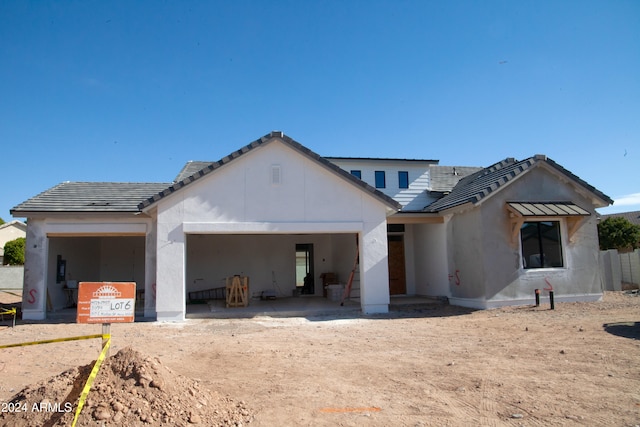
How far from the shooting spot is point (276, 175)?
525 inches

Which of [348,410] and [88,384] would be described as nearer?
[88,384]

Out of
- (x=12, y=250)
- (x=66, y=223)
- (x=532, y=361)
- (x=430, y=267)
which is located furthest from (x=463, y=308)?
(x=12, y=250)

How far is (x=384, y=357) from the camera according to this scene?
775cm

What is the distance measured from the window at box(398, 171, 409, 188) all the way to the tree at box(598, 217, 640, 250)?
21553 millimetres

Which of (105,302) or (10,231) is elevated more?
(10,231)

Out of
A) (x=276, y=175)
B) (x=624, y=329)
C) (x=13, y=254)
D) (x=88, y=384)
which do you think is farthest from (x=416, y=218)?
(x=13, y=254)

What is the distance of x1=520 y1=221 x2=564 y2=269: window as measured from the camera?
14336mm

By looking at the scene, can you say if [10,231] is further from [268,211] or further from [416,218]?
[416,218]

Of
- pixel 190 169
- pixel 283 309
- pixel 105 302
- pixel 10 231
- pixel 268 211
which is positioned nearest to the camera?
A: pixel 105 302

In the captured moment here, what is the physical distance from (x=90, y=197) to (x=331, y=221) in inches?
338

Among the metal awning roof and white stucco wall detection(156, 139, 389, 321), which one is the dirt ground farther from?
the metal awning roof

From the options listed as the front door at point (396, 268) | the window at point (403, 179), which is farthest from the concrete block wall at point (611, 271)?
the window at point (403, 179)

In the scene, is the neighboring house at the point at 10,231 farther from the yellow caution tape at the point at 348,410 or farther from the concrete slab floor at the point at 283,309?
the yellow caution tape at the point at 348,410

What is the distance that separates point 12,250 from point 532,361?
121ft
